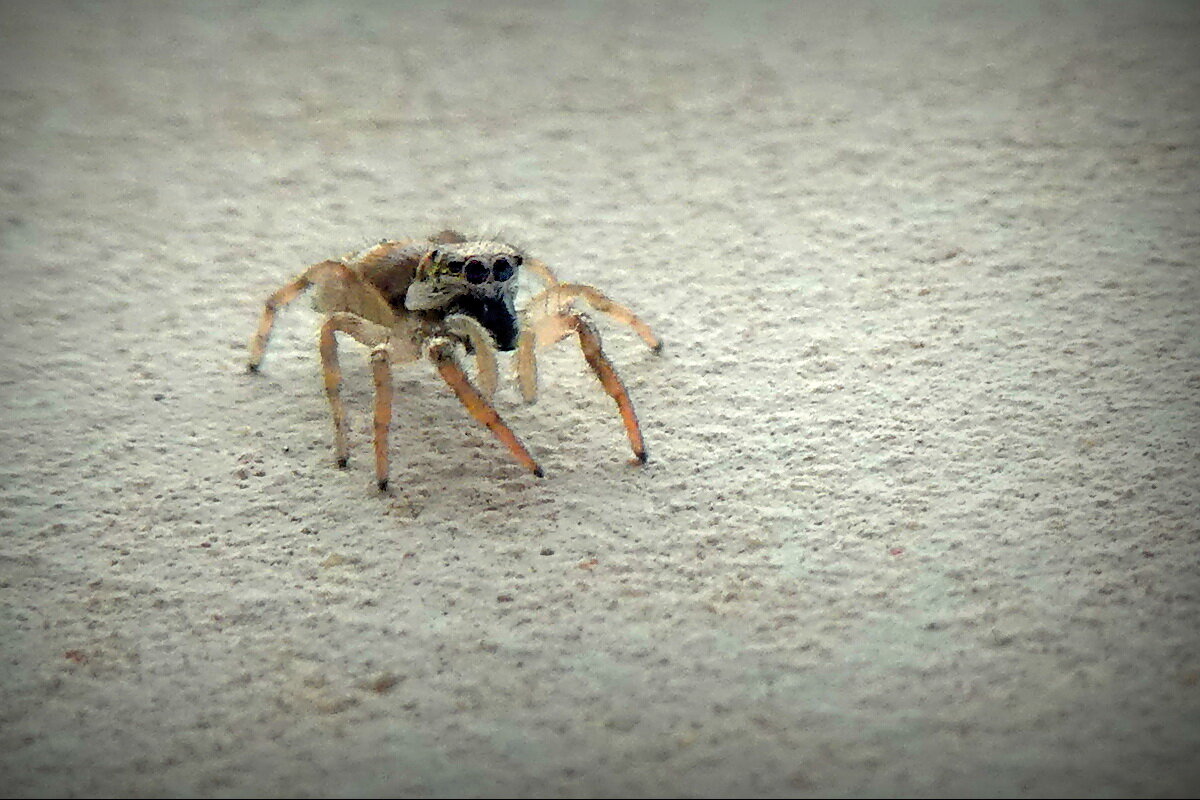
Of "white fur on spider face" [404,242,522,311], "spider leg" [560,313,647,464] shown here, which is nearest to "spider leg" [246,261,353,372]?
"white fur on spider face" [404,242,522,311]

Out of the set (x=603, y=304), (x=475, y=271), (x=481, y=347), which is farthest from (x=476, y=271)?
(x=603, y=304)

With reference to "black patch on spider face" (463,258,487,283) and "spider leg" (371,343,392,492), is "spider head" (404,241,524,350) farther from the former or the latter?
"spider leg" (371,343,392,492)

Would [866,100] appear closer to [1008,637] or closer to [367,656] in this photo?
[1008,637]

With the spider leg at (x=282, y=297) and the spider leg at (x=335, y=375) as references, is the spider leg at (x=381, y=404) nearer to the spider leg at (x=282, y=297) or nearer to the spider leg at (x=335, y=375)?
the spider leg at (x=335, y=375)

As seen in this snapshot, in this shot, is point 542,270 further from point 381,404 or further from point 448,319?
point 381,404

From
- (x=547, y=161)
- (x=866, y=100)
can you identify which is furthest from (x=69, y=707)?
Result: (x=866, y=100)

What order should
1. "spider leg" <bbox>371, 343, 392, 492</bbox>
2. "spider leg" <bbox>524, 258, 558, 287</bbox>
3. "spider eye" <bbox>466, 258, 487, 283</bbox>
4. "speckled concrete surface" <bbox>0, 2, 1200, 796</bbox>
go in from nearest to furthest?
"speckled concrete surface" <bbox>0, 2, 1200, 796</bbox>, "spider leg" <bbox>371, 343, 392, 492</bbox>, "spider eye" <bbox>466, 258, 487, 283</bbox>, "spider leg" <bbox>524, 258, 558, 287</bbox>
